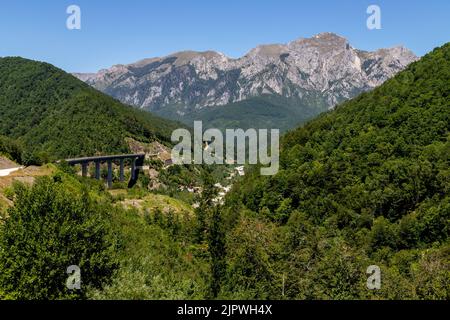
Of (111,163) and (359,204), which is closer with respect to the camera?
(359,204)

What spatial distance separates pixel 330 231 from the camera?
86812 millimetres

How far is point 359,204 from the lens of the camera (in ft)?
312

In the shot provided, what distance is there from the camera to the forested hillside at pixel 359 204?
43.9m

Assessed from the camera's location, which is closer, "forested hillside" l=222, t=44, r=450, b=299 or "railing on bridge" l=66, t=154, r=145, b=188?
"forested hillside" l=222, t=44, r=450, b=299

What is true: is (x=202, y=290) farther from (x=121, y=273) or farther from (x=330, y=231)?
(x=330, y=231)

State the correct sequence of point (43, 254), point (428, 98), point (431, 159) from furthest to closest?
point (428, 98), point (431, 159), point (43, 254)

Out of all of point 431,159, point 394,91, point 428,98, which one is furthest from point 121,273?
point 394,91

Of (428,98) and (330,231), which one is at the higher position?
(428,98)

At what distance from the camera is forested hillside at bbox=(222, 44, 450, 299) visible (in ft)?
144

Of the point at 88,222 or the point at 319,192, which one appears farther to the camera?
the point at 319,192

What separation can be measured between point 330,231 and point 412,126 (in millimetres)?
39388

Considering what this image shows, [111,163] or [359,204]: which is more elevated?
[111,163]

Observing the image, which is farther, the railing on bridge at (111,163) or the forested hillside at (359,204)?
the railing on bridge at (111,163)
